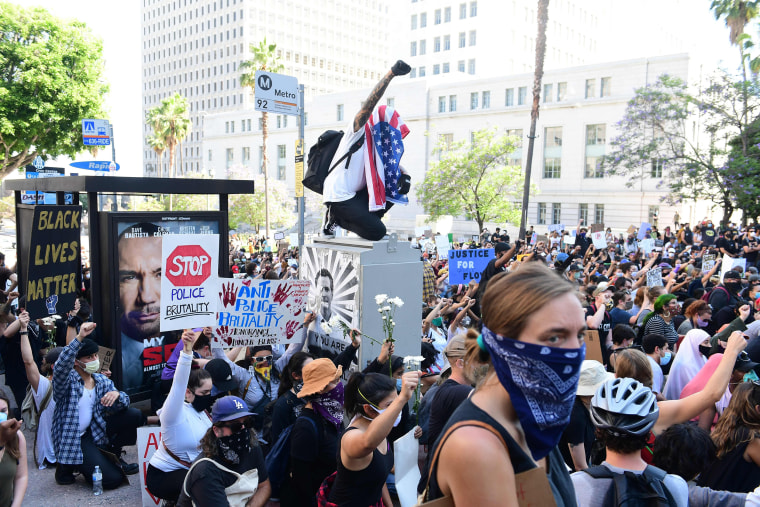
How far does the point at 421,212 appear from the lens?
207ft

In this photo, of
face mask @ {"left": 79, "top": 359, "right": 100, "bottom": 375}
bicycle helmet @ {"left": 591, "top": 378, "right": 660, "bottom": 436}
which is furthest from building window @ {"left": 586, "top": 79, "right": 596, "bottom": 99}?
bicycle helmet @ {"left": 591, "top": 378, "right": 660, "bottom": 436}

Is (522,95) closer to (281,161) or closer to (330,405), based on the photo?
(281,161)

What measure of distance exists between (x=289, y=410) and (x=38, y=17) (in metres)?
29.5

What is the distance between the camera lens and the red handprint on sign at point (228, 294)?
249 inches

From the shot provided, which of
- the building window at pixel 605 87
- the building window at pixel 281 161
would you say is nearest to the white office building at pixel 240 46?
the building window at pixel 281 161

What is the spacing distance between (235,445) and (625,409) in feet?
8.02

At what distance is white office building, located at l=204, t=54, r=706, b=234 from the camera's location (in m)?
49.0

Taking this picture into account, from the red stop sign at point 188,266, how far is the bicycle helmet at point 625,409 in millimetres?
4480

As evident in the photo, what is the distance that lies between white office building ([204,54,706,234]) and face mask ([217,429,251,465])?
40616 millimetres

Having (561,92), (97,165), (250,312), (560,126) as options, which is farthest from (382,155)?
(561,92)

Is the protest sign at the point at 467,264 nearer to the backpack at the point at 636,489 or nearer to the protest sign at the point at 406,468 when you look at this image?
the protest sign at the point at 406,468

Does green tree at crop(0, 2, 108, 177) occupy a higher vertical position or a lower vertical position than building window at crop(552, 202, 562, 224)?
higher

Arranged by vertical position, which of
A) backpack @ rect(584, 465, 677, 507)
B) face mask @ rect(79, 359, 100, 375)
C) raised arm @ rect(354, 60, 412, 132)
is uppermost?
raised arm @ rect(354, 60, 412, 132)

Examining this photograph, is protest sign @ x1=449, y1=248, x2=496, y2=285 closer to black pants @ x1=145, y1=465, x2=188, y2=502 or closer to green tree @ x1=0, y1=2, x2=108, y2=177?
black pants @ x1=145, y1=465, x2=188, y2=502
